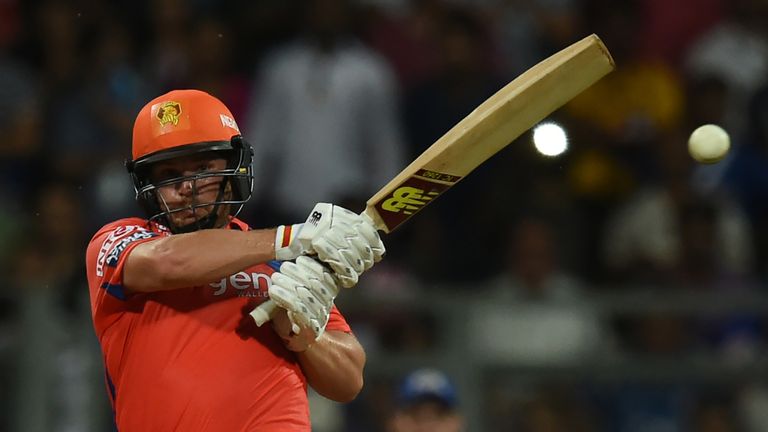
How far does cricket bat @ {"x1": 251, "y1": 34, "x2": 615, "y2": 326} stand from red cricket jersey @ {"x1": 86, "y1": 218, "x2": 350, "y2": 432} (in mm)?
552

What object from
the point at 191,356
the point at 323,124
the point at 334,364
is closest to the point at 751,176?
the point at 323,124

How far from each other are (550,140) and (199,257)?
118 cm

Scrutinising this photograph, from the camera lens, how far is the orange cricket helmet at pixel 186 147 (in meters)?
4.29

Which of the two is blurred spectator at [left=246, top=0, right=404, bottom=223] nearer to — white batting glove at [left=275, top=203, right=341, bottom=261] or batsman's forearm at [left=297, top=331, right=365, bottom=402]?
batsman's forearm at [left=297, top=331, right=365, bottom=402]

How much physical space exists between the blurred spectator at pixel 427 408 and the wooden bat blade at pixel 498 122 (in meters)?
2.62

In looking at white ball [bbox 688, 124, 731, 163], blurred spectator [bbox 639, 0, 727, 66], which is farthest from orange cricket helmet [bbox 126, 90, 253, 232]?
blurred spectator [bbox 639, 0, 727, 66]

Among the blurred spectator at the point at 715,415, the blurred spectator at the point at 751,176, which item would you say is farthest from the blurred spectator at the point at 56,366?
the blurred spectator at the point at 751,176

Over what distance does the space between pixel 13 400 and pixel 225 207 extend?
399 centimetres

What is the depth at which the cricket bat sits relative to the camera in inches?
169

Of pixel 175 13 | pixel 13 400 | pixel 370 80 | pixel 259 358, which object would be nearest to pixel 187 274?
pixel 259 358

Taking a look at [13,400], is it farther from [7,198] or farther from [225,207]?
[225,207]

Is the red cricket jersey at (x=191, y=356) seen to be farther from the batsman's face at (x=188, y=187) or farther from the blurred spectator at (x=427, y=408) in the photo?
the blurred spectator at (x=427, y=408)

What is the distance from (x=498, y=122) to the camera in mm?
4344

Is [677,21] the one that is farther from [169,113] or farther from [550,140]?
[169,113]
